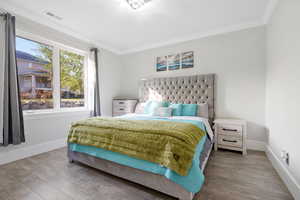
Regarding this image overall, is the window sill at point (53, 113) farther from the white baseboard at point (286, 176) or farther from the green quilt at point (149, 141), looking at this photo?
the white baseboard at point (286, 176)

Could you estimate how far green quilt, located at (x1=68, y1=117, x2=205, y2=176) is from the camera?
51.1 inches

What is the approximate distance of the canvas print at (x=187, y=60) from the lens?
3.26 meters

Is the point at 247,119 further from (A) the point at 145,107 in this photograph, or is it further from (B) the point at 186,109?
(A) the point at 145,107

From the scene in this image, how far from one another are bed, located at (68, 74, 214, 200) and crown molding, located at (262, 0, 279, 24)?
133 cm

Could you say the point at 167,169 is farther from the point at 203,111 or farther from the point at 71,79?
the point at 71,79

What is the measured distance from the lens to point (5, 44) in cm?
213

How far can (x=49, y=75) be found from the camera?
2828mm

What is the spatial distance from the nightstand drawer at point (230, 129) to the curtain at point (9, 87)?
3662 millimetres

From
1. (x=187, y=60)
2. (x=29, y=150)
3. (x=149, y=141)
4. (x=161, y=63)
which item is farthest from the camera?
(x=161, y=63)

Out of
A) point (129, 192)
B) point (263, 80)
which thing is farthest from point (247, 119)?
point (129, 192)

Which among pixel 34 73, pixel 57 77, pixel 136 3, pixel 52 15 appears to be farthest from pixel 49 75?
pixel 136 3

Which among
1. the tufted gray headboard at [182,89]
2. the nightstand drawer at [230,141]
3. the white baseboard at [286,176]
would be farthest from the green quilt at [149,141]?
the tufted gray headboard at [182,89]

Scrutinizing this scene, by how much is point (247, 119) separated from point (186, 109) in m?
1.26

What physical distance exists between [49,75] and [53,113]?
0.84 m
